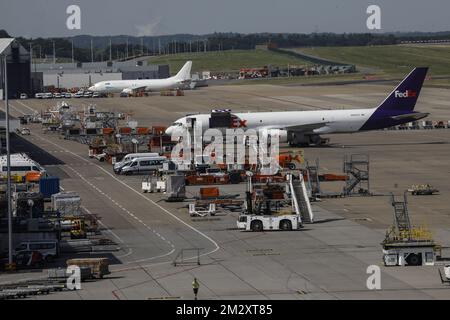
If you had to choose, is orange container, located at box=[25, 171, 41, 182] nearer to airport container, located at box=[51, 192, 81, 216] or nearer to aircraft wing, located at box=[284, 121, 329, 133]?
airport container, located at box=[51, 192, 81, 216]

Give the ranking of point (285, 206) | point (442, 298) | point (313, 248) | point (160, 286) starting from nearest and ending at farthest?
point (442, 298), point (160, 286), point (313, 248), point (285, 206)

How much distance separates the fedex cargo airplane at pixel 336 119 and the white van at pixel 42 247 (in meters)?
57.8

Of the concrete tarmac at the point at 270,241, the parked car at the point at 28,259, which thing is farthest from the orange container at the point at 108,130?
the parked car at the point at 28,259

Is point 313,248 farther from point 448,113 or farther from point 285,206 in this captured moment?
point 448,113

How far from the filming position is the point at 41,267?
57844 millimetres

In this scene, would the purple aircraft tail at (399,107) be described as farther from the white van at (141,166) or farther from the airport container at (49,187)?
the airport container at (49,187)

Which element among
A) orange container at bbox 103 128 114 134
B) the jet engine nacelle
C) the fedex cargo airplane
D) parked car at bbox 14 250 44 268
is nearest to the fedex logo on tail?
the fedex cargo airplane

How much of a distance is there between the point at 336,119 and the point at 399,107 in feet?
22.1

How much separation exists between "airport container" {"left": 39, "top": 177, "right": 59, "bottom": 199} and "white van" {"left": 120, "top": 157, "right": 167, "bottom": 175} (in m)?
20.8

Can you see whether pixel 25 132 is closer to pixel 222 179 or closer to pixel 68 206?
pixel 222 179

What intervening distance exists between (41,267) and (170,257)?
6.81 m

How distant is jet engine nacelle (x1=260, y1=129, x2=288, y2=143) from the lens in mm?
113562

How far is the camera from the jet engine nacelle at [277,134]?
114 m
